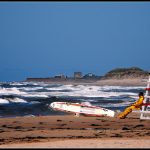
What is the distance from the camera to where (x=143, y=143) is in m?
10.3

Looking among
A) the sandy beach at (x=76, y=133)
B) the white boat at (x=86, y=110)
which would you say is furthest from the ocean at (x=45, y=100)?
the sandy beach at (x=76, y=133)

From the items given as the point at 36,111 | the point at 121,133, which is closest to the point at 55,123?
the point at 121,133

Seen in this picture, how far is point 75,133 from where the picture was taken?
44.0ft

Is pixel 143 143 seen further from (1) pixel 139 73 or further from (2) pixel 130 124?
(1) pixel 139 73

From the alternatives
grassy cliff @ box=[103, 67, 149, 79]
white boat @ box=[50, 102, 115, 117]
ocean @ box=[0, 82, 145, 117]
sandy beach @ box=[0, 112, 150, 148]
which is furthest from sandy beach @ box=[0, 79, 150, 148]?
grassy cliff @ box=[103, 67, 149, 79]

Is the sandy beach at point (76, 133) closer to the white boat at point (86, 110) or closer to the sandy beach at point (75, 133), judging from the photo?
the sandy beach at point (75, 133)

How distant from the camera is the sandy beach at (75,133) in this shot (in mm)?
10297

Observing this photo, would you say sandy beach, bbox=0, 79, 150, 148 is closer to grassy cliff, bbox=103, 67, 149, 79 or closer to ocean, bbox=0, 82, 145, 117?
ocean, bbox=0, 82, 145, 117

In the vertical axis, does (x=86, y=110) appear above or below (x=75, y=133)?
above

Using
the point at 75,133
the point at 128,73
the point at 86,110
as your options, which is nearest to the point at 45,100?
the point at 86,110

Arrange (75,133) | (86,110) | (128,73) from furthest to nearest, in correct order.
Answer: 1. (128,73)
2. (86,110)
3. (75,133)

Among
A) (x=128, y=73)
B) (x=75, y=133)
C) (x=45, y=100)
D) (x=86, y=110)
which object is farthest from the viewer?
(x=128, y=73)

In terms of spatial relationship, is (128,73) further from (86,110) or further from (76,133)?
(76,133)

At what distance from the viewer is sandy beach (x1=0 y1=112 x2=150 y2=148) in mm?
10297
